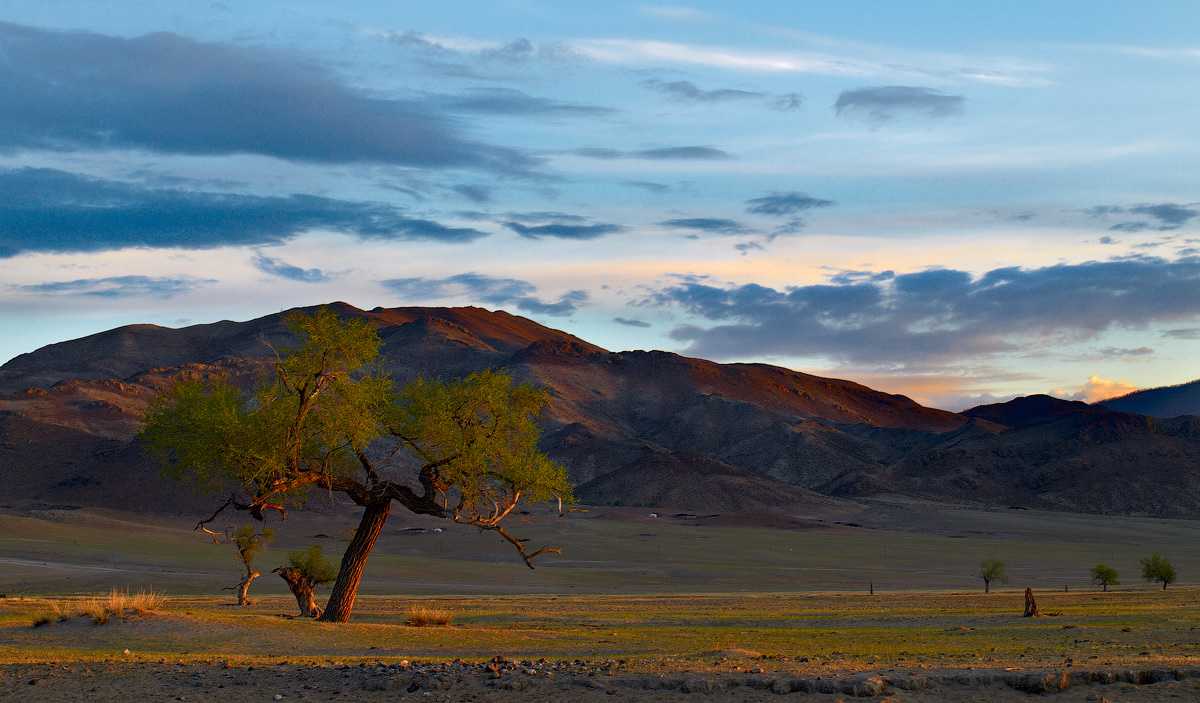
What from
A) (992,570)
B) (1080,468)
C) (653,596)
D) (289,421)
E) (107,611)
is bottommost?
(653,596)

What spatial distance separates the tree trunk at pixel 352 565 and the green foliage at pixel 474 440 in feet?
5.05

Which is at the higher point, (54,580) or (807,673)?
(807,673)

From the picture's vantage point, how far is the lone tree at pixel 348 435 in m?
18.6

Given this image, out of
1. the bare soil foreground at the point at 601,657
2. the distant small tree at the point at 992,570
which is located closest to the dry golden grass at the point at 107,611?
the bare soil foreground at the point at 601,657

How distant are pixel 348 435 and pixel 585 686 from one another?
1010 cm

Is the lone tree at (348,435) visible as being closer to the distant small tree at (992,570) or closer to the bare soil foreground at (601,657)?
the bare soil foreground at (601,657)

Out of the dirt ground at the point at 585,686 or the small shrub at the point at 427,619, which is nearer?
the dirt ground at the point at 585,686

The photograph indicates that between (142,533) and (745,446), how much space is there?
11036 cm

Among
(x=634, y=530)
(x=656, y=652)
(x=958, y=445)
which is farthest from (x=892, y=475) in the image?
(x=656, y=652)

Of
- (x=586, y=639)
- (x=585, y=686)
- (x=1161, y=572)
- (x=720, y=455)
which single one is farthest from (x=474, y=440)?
(x=720, y=455)

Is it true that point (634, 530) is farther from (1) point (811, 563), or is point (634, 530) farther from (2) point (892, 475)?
(2) point (892, 475)

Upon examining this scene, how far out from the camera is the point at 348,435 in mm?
19047

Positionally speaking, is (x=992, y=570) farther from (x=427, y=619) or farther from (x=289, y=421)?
(x=289, y=421)

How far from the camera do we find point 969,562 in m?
72.8
